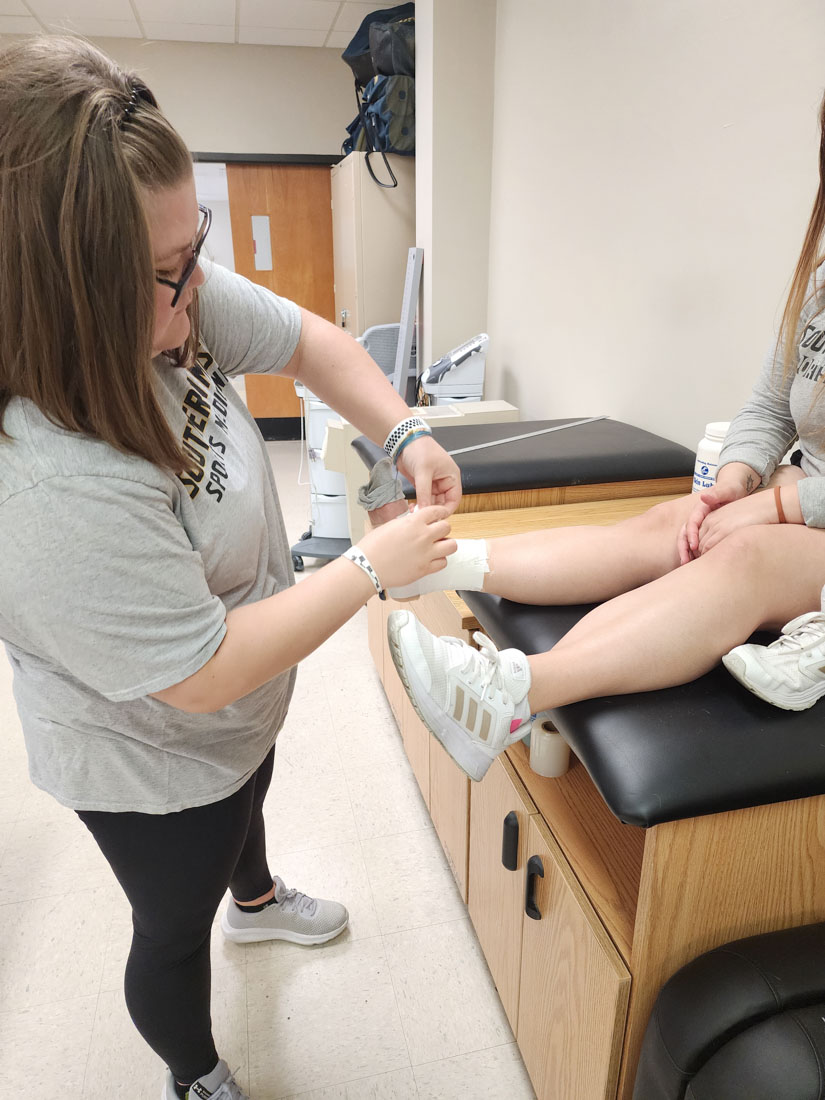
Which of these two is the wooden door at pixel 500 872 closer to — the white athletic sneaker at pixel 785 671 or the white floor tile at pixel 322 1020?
the white floor tile at pixel 322 1020

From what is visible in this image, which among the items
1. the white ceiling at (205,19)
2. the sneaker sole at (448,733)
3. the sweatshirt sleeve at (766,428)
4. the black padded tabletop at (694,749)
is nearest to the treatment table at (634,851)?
the black padded tabletop at (694,749)

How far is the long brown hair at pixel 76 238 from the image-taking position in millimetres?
532

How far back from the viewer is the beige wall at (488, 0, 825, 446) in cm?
139

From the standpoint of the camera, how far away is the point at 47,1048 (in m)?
1.21

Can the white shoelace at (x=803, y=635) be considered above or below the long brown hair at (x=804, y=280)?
below

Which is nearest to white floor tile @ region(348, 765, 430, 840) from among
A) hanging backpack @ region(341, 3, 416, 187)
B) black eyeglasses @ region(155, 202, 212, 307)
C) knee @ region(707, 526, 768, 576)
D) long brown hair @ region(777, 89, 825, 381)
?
knee @ region(707, 526, 768, 576)

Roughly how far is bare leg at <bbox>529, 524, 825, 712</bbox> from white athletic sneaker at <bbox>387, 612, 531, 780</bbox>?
1.1 inches

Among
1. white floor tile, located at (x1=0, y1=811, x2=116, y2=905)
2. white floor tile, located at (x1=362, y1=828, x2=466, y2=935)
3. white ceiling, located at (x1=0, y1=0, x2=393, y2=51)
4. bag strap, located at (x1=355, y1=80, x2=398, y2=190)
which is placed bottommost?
white floor tile, located at (x1=0, y1=811, x2=116, y2=905)

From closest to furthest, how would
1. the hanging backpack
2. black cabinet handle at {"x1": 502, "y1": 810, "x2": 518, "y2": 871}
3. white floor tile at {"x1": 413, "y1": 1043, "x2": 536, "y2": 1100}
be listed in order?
black cabinet handle at {"x1": 502, "y1": 810, "x2": 518, "y2": 871} < white floor tile at {"x1": 413, "y1": 1043, "x2": 536, "y2": 1100} < the hanging backpack

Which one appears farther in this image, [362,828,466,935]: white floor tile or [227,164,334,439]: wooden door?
[227,164,334,439]: wooden door

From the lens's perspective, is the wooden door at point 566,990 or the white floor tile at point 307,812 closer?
the wooden door at point 566,990

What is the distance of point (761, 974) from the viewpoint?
690 mm

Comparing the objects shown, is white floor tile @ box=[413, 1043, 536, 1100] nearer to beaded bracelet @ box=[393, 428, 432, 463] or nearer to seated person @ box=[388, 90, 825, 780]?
seated person @ box=[388, 90, 825, 780]

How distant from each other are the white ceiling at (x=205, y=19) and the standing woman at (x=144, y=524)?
3.95 m
